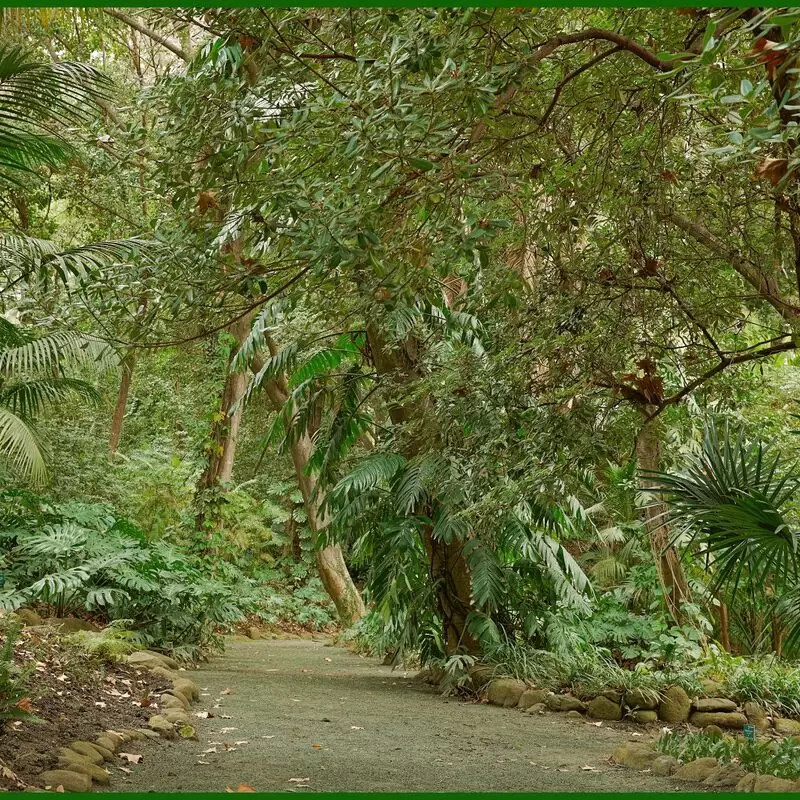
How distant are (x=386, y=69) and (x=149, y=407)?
17.2 metres

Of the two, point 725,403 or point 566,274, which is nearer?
point 566,274

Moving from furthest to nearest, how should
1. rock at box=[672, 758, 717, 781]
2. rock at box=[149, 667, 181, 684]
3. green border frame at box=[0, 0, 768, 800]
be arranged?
1. rock at box=[149, 667, 181, 684]
2. rock at box=[672, 758, 717, 781]
3. green border frame at box=[0, 0, 768, 800]

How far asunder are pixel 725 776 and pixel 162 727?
358 cm

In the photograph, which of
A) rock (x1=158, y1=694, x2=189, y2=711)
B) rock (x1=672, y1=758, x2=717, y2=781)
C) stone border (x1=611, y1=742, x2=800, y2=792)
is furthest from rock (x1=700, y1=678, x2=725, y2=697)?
rock (x1=158, y1=694, x2=189, y2=711)

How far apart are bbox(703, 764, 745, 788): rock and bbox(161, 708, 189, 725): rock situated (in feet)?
11.5

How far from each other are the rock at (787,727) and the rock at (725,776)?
337cm

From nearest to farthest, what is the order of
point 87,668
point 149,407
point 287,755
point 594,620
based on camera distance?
point 287,755 < point 87,668 < point 594,620 < point 149,407

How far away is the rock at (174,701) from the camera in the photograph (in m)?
6.99

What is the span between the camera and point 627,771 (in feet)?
19.6

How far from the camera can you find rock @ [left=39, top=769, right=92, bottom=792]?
4.45 m

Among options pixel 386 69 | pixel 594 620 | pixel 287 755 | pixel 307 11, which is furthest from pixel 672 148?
pixel 594 620

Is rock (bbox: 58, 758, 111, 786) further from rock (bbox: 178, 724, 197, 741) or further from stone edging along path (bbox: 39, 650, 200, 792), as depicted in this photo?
rock (bbox: 178, 724, 197, 741)

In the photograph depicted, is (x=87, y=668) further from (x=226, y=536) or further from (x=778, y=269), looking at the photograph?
(x=226, y=536)

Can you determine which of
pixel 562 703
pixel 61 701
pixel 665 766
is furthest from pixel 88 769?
pixel 562 703
